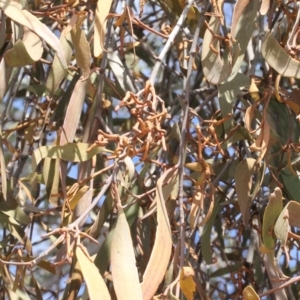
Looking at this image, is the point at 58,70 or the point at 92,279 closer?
the point at 92,279

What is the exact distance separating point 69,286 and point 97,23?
0.85 feet

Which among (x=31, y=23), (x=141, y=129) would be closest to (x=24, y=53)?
(x=31, y=23)

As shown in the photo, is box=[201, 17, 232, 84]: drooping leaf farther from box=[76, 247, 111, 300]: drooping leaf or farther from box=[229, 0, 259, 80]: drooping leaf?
box=[76, 247, 111, 300]: drooping leaf

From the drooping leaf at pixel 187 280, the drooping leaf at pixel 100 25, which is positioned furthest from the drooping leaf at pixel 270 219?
the drooping leaf at pixel 100 25

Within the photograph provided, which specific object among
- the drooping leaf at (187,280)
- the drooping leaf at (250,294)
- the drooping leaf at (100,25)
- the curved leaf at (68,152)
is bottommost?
the drooping leaf at (250,294)

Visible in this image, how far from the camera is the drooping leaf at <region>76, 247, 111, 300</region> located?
58cm

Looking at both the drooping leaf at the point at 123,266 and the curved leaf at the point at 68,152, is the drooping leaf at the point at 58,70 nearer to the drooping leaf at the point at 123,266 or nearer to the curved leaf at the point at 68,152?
the curved leaf at the point at 68,152

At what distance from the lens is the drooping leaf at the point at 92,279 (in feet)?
1.90

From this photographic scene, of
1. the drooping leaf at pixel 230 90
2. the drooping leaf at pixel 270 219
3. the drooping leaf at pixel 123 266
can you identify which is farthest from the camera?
the drooping leaf at pixel 230 90

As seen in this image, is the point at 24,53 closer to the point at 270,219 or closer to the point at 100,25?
the point at 100,25

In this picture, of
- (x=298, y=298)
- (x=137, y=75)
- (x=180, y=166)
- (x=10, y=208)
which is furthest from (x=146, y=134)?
(x=137, y=75)

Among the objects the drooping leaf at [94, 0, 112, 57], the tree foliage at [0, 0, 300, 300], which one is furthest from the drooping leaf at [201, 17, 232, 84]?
the drooping leaf at [94, 0, 112, 57]

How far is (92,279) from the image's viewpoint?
0.60 metres

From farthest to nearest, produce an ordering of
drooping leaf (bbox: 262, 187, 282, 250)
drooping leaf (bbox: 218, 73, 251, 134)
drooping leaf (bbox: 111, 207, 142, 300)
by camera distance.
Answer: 1. drooping leaf (bbox: 218, 73, 251, 134)
2. drooping leaf (bbox: 262, 187, 282, 250)
3. drooping leaf (bbox: 111, 207, 142, 300)
